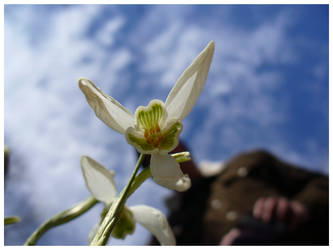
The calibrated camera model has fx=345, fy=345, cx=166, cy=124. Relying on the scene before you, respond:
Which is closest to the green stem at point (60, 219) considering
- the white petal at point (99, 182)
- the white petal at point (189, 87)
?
the white petal at point (99, 182)

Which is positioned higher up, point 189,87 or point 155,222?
point 189,87

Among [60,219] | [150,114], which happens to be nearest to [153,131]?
[150,114]

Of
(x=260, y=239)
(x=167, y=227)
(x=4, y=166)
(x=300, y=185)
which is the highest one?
(x=4, y=166)

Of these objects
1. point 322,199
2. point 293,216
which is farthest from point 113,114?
point 322,199

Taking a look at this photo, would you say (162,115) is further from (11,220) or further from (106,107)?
(11,220)

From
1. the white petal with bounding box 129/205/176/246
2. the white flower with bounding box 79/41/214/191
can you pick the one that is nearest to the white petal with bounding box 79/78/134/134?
the white flower with bounding box 79/41/214/191
